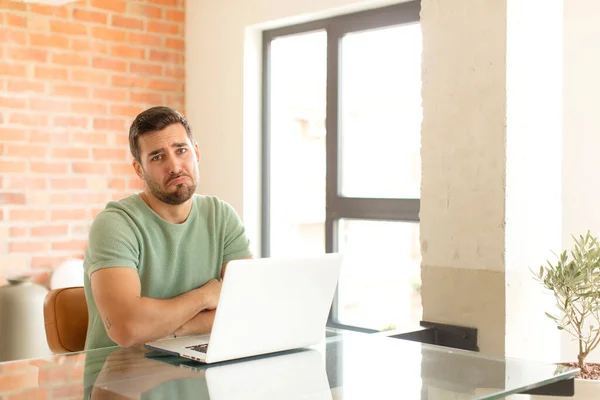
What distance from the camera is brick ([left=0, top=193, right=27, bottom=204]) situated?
3.88 meters

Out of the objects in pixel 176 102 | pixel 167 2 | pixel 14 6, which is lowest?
pixel 176 102

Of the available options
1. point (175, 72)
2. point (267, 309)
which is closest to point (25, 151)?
point (175, 72)

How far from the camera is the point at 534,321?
2.70m

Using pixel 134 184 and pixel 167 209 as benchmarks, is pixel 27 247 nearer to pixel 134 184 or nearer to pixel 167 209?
pixel 134 184

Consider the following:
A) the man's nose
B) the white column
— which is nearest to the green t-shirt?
the man's nose

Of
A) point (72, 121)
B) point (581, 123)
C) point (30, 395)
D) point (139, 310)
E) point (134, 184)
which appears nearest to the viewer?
point (30, 395)

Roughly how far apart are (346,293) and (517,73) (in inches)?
76.3

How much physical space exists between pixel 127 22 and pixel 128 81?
338 millimetres

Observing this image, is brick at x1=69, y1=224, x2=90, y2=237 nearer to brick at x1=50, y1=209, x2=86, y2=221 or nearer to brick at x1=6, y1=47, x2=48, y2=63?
brick at x1=50, y1=209, x2=86, y2=221

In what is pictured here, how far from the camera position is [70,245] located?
4133 millimetres

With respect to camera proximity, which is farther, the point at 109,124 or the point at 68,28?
the point at 109,124

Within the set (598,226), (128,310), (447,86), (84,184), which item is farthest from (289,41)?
(128,310)

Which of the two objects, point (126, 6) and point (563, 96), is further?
point (126, 6)

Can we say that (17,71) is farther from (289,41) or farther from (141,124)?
(141,124)
